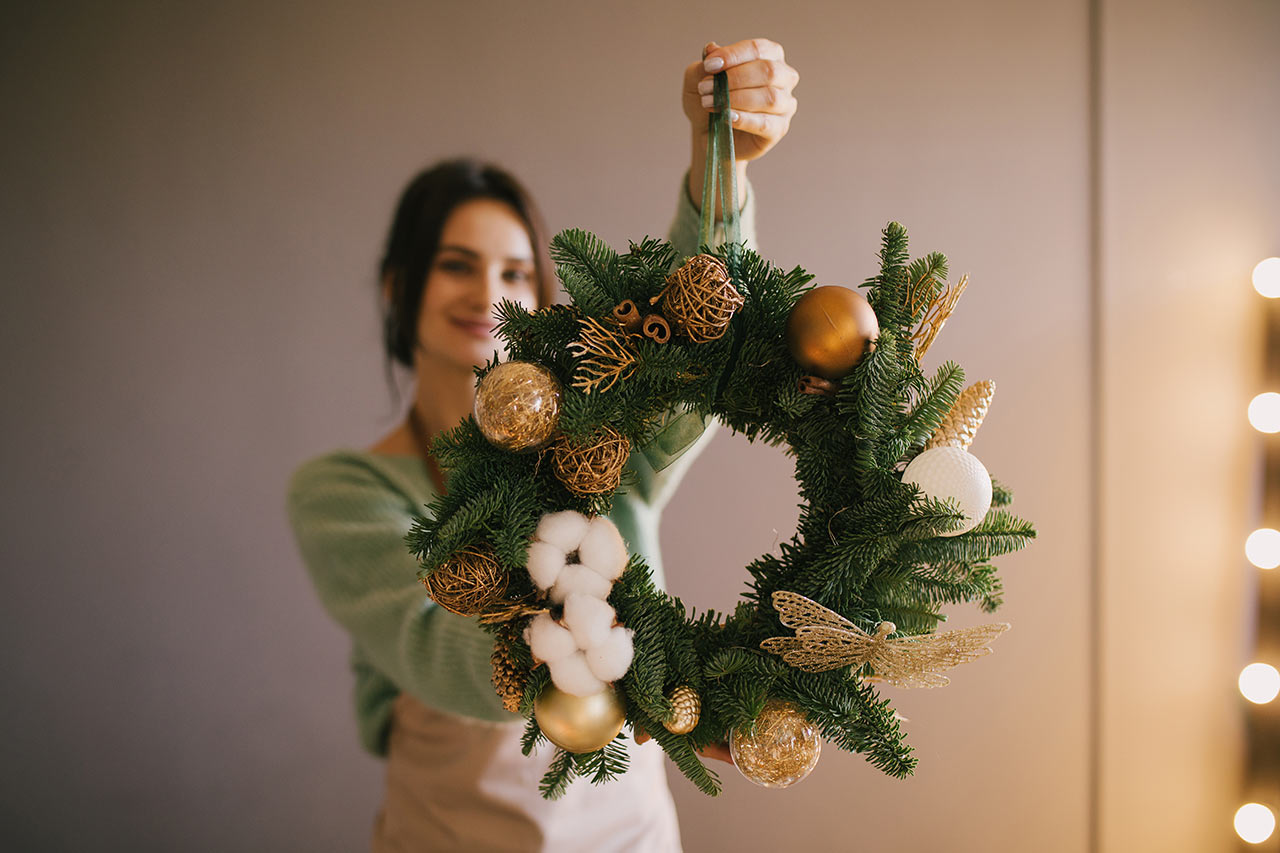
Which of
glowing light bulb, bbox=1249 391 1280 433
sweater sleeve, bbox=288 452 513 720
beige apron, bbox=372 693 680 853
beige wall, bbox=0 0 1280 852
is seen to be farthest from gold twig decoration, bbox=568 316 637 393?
glowing light bulb, bbox=1249 391 1280 433

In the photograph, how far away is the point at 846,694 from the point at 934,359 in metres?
0.91

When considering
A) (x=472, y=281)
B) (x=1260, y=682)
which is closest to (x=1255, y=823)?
(x=1260, y=682)

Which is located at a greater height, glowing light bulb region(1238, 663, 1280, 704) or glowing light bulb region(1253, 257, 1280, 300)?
glowing light bulb region(1253, 257, 1280, 300)

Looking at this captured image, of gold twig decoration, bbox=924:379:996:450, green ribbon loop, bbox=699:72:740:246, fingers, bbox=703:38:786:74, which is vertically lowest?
gold twig decoration, bbox=924:379:996:450

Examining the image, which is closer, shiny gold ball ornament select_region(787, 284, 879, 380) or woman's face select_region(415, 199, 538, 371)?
shiny gold ball ornament select_region(787, 284, 879, 380)

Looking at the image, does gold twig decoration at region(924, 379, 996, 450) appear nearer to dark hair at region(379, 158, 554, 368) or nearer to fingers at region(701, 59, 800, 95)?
fingers at region(701, 59, 800, 95)

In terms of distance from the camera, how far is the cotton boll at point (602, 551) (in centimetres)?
52

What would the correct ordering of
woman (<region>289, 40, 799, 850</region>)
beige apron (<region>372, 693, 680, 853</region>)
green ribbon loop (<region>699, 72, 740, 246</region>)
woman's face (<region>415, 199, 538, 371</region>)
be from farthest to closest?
woman's face (<region>415, 199, 538, 371</region>) < beige apron (<region>372, 693, 680, 853</region>) < woman (<region>289, 40, 799, 850</region>) < green ribbon loop (<region>699, 72, 740, 246</region>)

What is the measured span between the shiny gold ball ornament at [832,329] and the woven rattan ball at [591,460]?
15cm

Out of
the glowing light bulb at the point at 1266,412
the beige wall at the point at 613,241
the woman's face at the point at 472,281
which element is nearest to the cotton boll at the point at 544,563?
the woman's face at the point at 472,281

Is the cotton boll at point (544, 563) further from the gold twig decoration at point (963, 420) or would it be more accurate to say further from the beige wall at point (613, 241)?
the beige wall at point (613, 241)

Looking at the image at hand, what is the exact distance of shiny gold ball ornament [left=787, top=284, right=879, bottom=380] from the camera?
0.49 m

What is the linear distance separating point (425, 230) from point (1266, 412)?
4.69 feet

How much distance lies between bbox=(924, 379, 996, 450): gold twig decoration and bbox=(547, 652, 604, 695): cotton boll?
0.30 metres
